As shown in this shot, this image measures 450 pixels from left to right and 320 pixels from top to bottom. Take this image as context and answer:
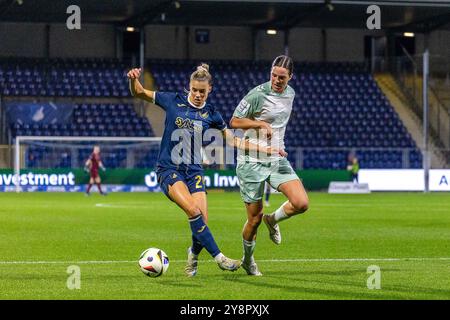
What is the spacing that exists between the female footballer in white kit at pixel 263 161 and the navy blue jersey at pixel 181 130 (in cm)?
50

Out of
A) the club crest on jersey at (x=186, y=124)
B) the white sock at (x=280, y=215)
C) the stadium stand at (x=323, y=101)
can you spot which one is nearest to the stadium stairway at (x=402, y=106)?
the stadium stand at (x=323, y=101)

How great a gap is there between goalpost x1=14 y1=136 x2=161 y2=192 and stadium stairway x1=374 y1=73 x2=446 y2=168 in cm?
1402

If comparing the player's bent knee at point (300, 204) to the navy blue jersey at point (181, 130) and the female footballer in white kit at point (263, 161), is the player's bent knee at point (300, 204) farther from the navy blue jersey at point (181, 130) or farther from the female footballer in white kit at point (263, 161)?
the navy blue jersey at point (181, 130)

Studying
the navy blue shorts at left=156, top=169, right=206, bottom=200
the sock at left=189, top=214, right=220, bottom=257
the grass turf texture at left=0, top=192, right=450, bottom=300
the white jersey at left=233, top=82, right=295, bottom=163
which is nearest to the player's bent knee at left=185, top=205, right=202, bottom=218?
the sock at left=189, top=214, right=220, bottom=257

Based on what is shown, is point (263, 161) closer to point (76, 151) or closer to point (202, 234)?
point (202, 234)

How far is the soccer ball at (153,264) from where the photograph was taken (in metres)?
12.2

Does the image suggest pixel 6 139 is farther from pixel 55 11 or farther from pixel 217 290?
pixel 217 290

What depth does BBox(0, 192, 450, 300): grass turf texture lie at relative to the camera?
11.2m

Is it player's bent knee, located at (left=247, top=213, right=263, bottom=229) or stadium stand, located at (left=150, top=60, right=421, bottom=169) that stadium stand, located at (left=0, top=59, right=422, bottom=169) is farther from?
player's bent knee, located at (left=247, top=213, right=263, bottom=229)

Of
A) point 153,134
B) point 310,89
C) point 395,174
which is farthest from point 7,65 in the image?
point 395,174

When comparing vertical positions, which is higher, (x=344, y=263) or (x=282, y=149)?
(x=282, y=149)

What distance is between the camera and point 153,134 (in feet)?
165

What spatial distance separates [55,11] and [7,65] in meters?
4.41

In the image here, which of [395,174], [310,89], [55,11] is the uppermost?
[55,11]
